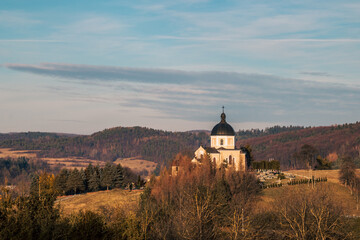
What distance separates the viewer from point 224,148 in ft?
287

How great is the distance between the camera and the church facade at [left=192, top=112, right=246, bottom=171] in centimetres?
8506

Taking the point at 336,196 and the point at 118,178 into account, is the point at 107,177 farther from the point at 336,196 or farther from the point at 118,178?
the point at 336,196

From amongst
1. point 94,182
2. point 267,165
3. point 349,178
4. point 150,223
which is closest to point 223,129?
point 267,165

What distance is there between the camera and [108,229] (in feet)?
88.5

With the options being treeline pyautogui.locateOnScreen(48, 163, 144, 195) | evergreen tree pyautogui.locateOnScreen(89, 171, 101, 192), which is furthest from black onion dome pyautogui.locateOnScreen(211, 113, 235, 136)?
evergreen tree pyautogui.locateOnScreen(89, 171, 101, 192)

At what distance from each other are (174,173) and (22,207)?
4873 cm

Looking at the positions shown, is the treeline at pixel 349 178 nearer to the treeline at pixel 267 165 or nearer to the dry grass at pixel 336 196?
the dry grass at pixel 336 196

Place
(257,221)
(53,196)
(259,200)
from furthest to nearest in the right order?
(259,200) → (257,221) → (53,196)

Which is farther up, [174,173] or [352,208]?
[174,173]

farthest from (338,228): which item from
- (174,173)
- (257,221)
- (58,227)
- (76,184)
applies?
(76,184)

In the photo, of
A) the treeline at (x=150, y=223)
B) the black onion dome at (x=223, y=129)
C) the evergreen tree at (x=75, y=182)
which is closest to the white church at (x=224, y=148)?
the black onion dome at (x=223, y=129)

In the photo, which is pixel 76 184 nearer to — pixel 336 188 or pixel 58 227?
pixel 336 188

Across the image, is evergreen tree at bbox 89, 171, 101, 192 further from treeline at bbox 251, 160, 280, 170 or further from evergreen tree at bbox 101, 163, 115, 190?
treeline at bbox 251, 160, 280, 170

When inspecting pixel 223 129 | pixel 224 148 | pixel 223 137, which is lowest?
pixel 224 148
